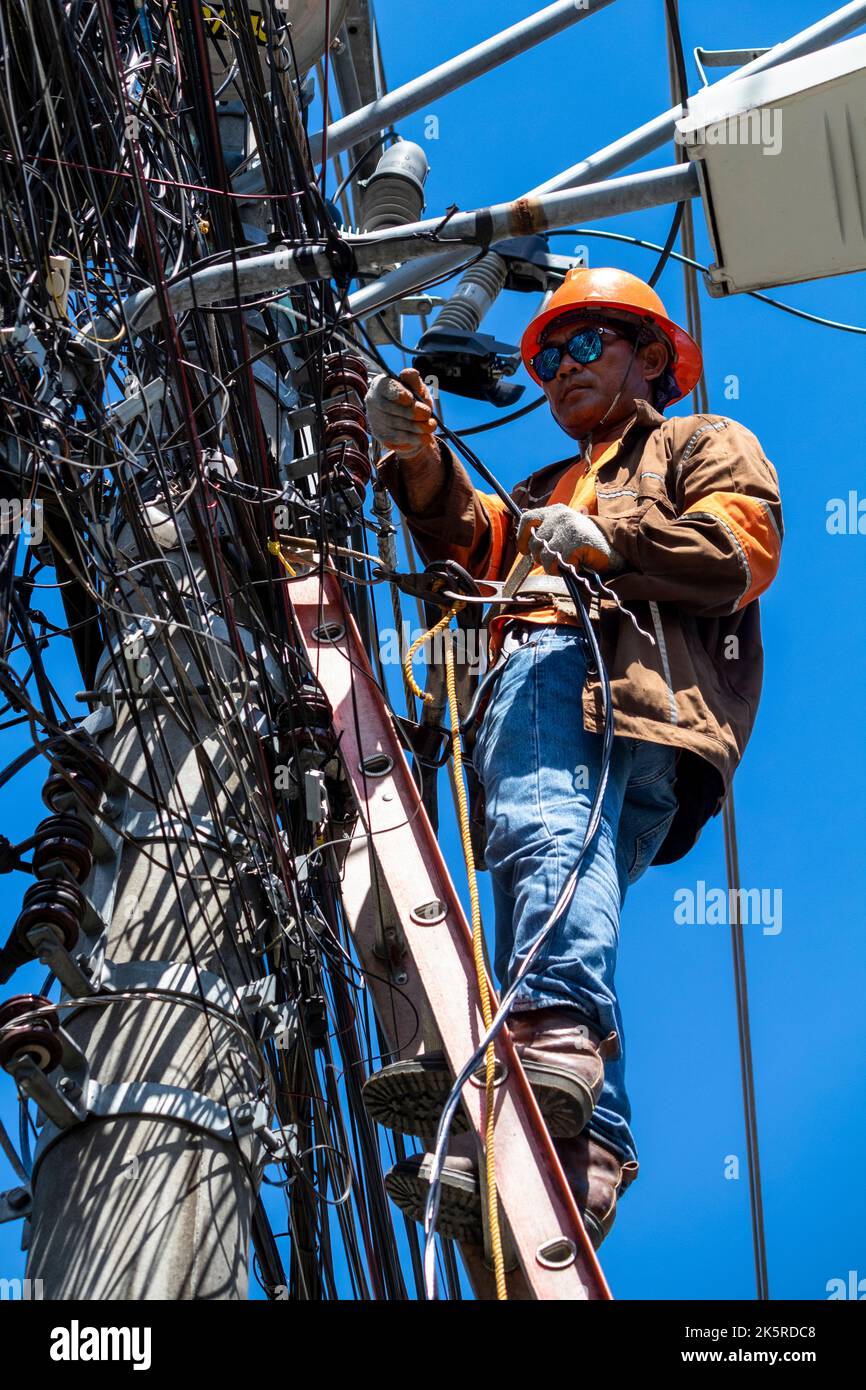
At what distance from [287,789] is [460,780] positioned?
0.62 m

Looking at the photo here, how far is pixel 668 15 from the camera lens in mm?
5398

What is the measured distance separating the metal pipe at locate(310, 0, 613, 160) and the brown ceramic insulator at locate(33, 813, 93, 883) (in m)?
2.76

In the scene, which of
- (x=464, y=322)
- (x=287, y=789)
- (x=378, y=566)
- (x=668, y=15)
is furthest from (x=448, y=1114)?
(x=668, y=15)

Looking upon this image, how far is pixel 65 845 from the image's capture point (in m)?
4.17

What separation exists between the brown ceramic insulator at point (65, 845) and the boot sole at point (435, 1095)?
80cm

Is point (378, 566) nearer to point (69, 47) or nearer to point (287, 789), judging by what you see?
point (287, 789)

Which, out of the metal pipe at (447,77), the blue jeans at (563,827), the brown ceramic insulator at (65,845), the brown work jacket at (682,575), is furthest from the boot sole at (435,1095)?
the metal pipe at (447,77)

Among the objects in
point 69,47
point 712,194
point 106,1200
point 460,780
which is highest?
point 69,47

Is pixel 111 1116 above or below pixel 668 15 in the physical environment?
below

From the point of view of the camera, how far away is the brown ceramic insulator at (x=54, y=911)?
3998 millimetres

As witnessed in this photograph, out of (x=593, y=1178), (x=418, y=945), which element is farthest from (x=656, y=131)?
(x=593, y=1178)

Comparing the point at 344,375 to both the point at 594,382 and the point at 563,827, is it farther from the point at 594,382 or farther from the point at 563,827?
the point at 563,827

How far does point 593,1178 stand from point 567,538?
5.32ft
